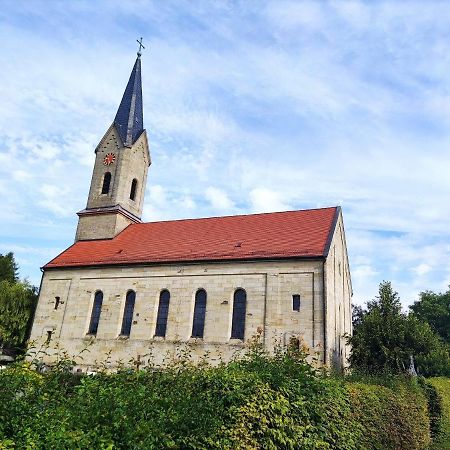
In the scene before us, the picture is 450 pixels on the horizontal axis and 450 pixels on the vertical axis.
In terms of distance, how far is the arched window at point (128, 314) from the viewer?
27.3m

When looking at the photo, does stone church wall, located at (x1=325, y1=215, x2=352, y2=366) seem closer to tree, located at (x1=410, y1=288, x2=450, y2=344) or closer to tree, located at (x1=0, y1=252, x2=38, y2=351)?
tree, located at (x1=0, y1=252, x2=38, y2=351)

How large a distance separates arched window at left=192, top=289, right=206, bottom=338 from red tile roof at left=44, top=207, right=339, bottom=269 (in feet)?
7.45

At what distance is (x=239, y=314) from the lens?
24.9 m

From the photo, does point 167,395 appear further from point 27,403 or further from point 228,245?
point 228,245

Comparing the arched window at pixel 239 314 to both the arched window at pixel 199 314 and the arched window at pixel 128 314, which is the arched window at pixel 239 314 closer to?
the arched window at pixel 199 314

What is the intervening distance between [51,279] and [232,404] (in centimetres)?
2851

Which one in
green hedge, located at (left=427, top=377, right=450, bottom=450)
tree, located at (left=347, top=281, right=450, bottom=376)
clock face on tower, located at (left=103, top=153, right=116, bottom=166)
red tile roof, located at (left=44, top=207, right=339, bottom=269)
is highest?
clock face on tower, located at (left=103, top=153, right=116, bottom=166)

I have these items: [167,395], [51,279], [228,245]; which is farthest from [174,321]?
[167,395]

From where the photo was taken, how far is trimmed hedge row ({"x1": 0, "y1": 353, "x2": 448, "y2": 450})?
466cm

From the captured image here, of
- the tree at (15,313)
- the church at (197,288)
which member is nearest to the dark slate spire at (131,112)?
the church at (197,288)

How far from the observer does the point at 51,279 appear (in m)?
31.2

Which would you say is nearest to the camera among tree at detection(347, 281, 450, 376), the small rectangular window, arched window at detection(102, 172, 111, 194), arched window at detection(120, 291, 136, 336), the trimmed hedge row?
the trimmed hedge row

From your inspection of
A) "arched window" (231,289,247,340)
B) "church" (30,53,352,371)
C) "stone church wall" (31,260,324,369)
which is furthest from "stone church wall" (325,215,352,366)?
"arched window" (231,289,247,340)

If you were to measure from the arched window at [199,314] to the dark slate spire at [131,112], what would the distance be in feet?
55.2
